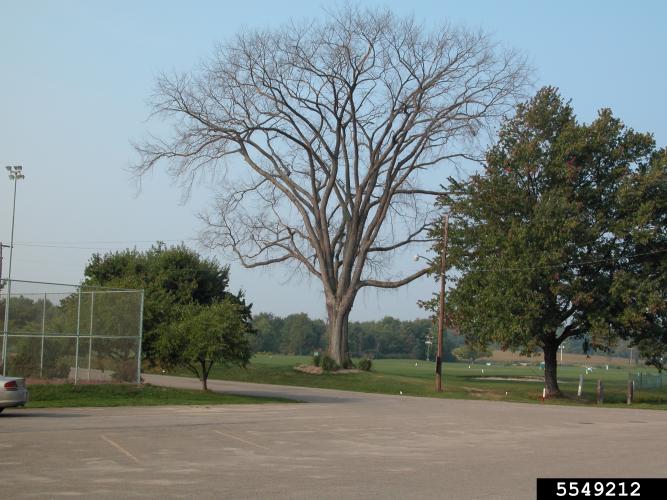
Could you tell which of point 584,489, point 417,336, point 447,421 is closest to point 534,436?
point 447,421

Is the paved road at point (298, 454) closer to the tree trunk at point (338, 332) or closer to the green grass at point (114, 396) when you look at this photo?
the green grass at point (114, 396)

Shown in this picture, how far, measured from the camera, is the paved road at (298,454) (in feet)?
39.3

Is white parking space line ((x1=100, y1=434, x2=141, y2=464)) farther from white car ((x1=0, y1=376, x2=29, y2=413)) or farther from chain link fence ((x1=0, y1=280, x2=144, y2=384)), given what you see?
chain link fence ((x1=0, y1=280, x2=144, y2=384))

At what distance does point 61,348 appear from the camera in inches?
1142

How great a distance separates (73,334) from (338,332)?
3084 cm

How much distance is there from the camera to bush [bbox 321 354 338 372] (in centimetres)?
5700

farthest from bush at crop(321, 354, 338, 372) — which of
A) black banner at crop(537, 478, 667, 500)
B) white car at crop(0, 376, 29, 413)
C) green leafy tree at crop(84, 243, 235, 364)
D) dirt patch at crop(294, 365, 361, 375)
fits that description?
black banner at crop(537, 478, 667, 500)

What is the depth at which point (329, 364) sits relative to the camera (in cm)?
5731

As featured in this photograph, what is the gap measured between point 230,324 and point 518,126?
70.8 ft

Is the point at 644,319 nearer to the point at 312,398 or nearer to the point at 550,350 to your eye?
the point at 550,350

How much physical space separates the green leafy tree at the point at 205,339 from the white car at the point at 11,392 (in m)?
11.4

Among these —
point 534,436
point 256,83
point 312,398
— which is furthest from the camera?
point 256,83

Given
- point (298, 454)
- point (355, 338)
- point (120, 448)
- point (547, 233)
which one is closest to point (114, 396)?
point (120, 448)

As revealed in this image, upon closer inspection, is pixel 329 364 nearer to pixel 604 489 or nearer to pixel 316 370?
pixel 316 370
